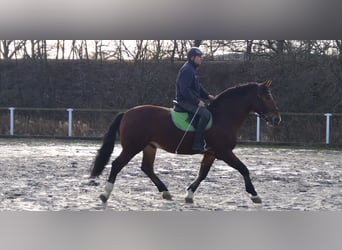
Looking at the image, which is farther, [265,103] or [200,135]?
[265,103]

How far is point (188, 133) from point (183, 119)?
0.60ft

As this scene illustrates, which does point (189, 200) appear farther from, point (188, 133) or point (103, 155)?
point (103, 155)

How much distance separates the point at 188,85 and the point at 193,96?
0.17 metres

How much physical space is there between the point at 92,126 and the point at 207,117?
1317cm

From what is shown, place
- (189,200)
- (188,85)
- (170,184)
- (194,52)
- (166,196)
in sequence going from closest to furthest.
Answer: (194,52), (188,85), (189,200), (166,196), (170,184)

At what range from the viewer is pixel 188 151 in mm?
6133

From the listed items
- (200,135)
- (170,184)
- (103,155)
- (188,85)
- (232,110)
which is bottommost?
(170,184)

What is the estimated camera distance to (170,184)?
24.7 feet

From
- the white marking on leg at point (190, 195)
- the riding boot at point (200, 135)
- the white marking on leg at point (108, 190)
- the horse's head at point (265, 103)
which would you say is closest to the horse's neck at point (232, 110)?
the horse's head at point (265, 103)

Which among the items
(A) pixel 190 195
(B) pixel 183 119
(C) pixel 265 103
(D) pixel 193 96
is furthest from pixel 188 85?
(A) pixel 190 195

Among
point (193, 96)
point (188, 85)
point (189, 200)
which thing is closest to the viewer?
point (188, 85)

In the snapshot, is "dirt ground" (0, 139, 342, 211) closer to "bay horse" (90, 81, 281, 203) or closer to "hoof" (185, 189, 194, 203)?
"hoof" (185, 189, 194, 203)

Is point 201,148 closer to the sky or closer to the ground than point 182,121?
closer to the ground
